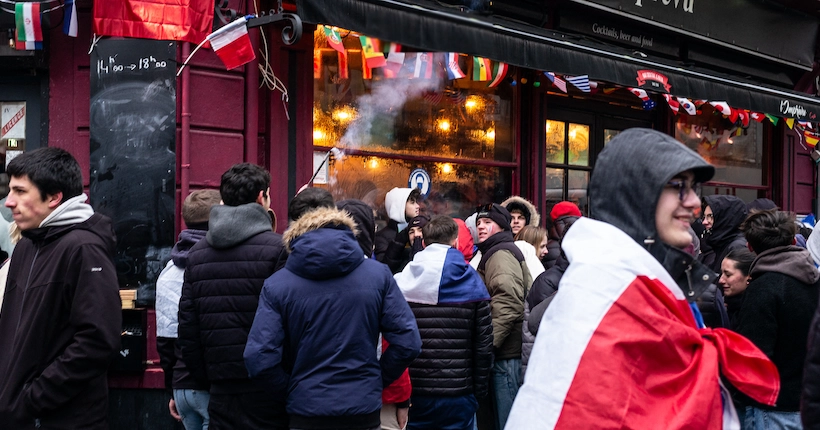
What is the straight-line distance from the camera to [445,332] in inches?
219

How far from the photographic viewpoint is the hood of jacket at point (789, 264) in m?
4.62

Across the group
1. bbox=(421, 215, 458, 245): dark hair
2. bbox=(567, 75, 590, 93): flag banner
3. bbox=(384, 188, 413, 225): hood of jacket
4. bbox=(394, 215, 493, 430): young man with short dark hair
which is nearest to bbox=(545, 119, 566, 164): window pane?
bbox=(567, 75, 590, 93): flag banner

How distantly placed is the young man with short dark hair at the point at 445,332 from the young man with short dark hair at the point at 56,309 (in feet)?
7.17

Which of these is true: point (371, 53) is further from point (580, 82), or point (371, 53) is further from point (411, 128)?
point (580, 82)

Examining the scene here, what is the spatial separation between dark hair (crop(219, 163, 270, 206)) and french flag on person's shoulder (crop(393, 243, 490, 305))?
50.5 inches

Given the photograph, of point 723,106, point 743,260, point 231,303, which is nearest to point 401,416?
point 231,303

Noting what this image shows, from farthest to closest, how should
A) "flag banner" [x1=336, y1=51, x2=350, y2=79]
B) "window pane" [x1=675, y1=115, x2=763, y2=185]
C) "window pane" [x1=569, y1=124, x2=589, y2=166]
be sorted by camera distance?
"window pane" [x1=675, y1=115, x2=763, y2=185] < "window pane" [x1=569, y1=124, x2=589, y2=166] < "flag banner" [x1=336, y1=51, x2=350, y2=79]

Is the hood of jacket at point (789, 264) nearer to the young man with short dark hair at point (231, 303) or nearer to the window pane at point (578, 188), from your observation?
the young man with short dark hair at point (231, 303)

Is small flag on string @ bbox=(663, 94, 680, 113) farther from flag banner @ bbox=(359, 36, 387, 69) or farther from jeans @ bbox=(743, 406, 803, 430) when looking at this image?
jeans @ bbox=(743, 406, 803, 430)

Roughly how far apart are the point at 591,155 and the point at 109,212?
21.8 ft

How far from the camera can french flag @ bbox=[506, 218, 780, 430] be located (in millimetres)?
2215

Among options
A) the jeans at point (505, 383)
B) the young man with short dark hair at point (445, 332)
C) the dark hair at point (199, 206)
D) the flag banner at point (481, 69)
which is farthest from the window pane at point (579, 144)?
the dark hair at point (199, 206)

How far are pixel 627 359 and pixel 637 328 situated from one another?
9 cm

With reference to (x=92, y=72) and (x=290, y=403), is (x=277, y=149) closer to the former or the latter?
(x=92, y=72)
